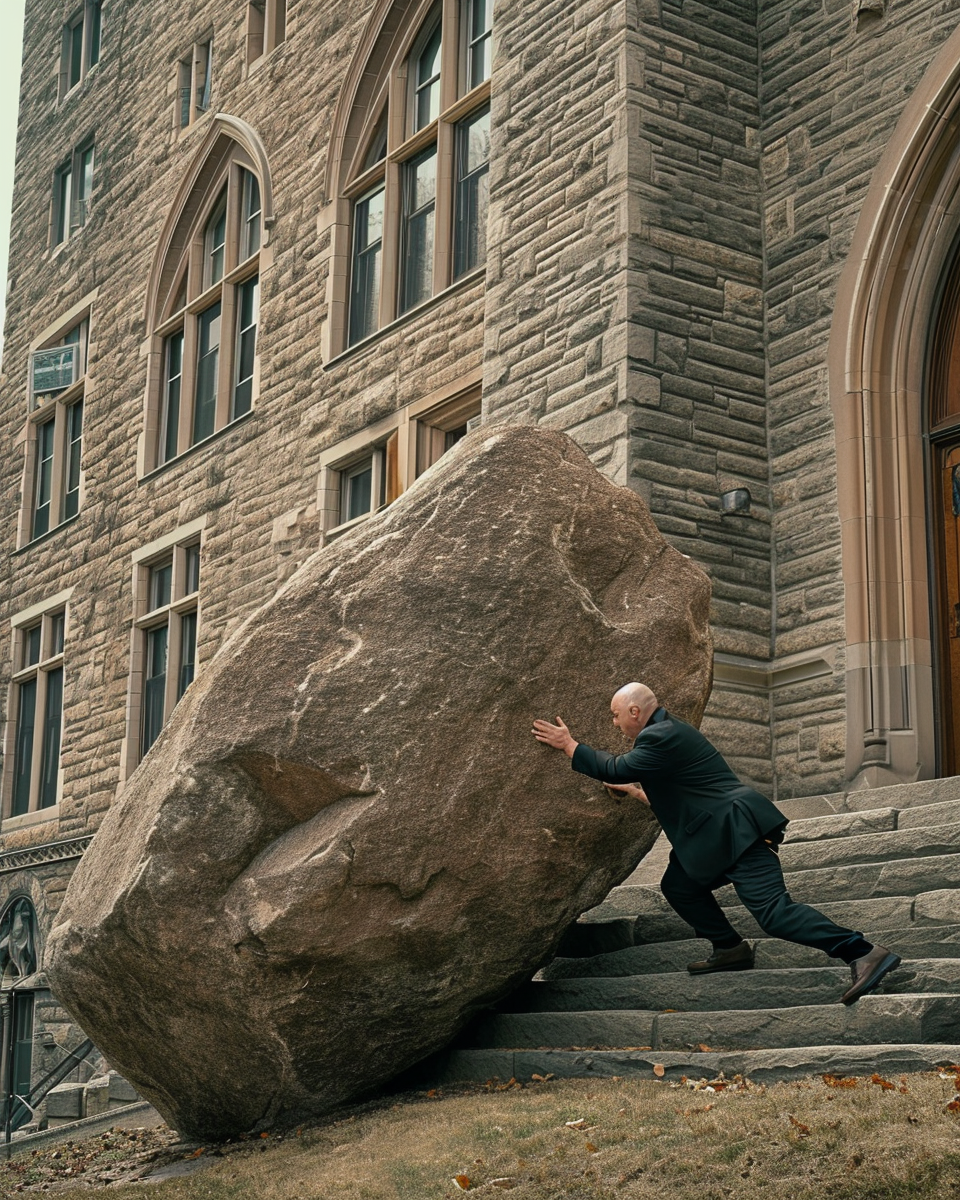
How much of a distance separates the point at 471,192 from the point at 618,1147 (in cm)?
1097

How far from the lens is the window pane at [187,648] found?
59.6ft

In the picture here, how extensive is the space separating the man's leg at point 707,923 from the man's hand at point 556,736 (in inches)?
26.0

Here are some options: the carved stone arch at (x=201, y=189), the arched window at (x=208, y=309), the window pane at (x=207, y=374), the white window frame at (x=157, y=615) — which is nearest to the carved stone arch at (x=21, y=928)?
the white window frame at (x=157, y=615)

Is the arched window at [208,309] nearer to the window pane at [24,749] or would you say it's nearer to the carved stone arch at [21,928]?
the window pane at [24,749]

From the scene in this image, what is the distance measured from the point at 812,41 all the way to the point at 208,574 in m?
8.97

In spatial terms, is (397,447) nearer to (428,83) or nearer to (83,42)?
(428,83)

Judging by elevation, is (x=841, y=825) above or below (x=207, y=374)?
below

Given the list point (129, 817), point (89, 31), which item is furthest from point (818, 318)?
point (89, 31)

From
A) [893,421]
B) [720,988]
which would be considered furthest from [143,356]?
[720,988]

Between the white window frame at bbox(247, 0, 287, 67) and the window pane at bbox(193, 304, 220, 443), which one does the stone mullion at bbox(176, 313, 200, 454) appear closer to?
the window pane at bbox(193, 304, 220, 443)

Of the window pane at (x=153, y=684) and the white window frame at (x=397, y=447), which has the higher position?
the white window frame at (x=397, y=447)

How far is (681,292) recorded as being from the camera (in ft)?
37.2

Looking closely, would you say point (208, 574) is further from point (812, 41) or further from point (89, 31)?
point (89, 31)

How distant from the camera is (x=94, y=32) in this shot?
23641 millimetres
